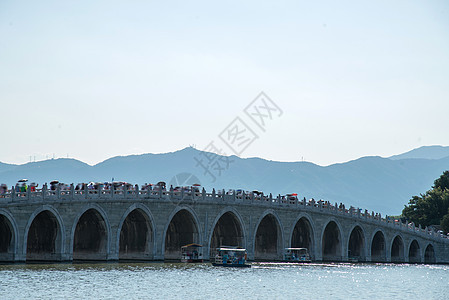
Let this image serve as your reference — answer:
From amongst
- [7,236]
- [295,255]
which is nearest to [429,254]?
[295,255]

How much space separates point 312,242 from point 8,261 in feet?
142

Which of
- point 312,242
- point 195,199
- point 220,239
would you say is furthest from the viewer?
point 312,242

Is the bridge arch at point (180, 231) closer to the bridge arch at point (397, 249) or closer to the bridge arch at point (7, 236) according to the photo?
the bridge arch at point (7, 236)

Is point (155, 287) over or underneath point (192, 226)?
underneath

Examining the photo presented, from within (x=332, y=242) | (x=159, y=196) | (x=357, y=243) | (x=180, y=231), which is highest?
(x=159, y=196)

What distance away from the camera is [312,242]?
9131 centimetres

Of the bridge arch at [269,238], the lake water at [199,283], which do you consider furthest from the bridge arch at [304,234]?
the lake water at [199,283]

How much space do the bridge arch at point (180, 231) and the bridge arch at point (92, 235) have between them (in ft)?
26.7

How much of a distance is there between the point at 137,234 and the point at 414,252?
174 feet

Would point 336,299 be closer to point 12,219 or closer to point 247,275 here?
point 247,275

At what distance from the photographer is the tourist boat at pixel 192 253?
3004 inches

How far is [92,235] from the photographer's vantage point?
7275 cm

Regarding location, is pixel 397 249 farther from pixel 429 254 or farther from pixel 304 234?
pixel 304 234

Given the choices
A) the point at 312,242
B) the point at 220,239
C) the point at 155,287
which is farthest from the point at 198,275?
the point at 312,242
